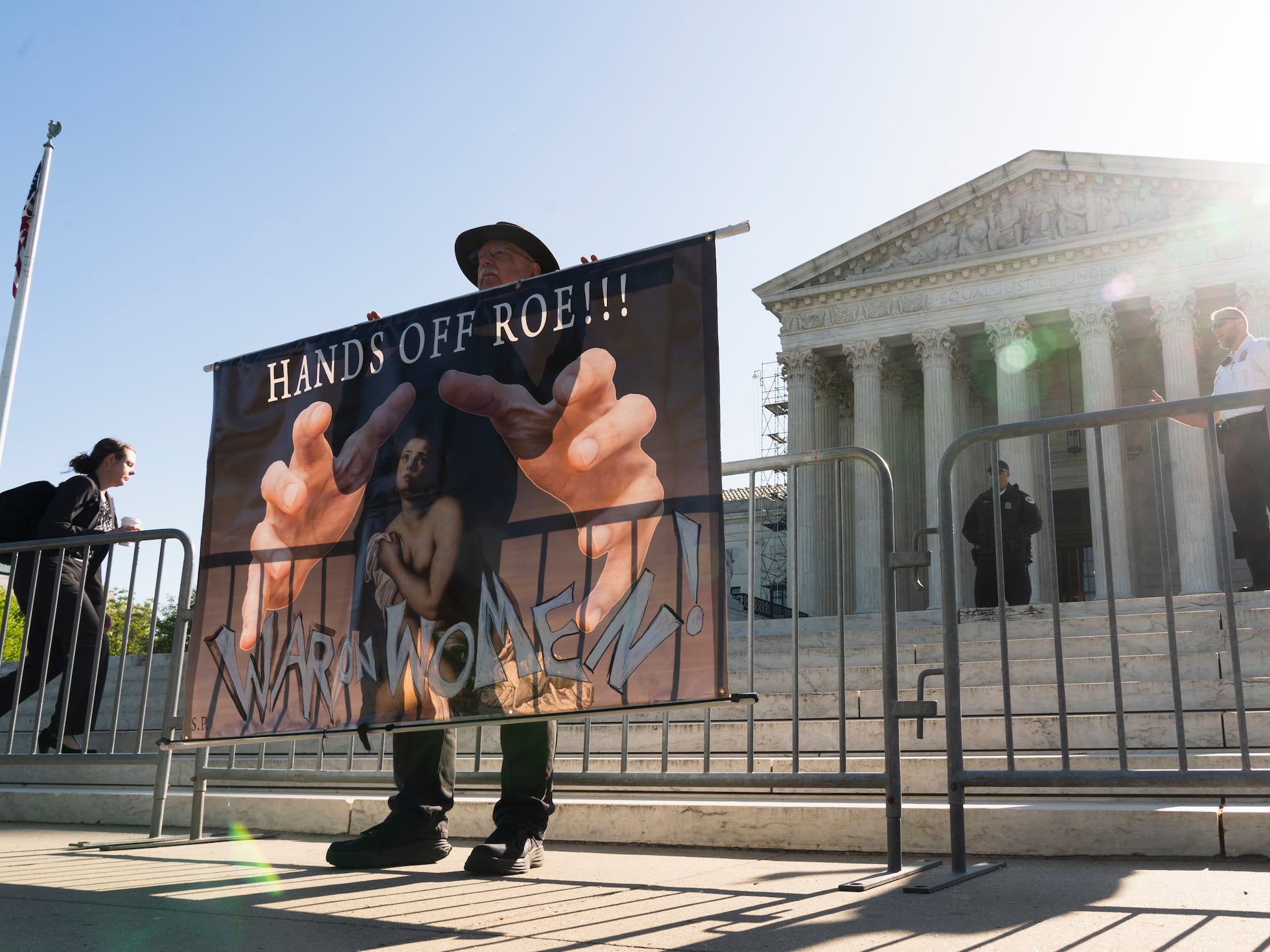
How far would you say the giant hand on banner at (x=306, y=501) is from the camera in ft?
15.4

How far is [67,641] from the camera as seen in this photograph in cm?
711

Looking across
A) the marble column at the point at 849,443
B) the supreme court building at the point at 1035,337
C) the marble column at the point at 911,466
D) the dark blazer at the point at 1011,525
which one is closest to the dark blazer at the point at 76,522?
the dark blazer at the point at 1011,525

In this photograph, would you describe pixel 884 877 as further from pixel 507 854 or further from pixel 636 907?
pixel 507 854

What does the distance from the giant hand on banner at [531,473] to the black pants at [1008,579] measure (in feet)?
30.0

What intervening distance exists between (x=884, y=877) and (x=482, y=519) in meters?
1.95

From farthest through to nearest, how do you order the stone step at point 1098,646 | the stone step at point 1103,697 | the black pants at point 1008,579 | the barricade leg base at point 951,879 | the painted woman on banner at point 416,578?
the black pants at point 1008,579
the stone step at point 1098,646
the stone step at point 1103,697
the painted woman on banner at point 416,578
the barricade leg base at point 951,879

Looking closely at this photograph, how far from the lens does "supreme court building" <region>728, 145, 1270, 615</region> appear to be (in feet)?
83.5

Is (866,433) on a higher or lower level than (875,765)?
higher

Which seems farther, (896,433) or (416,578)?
(896,433)

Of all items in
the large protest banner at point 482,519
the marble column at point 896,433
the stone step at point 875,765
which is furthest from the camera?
the marble column at point 896,433

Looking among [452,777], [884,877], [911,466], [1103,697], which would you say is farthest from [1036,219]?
[884,877]

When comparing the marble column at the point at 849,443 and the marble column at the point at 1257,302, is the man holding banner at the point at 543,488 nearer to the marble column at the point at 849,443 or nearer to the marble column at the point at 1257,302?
the marble column at the point at 849,443

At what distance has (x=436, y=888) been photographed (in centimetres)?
377

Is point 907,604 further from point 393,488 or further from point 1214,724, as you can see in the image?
point 393,488
